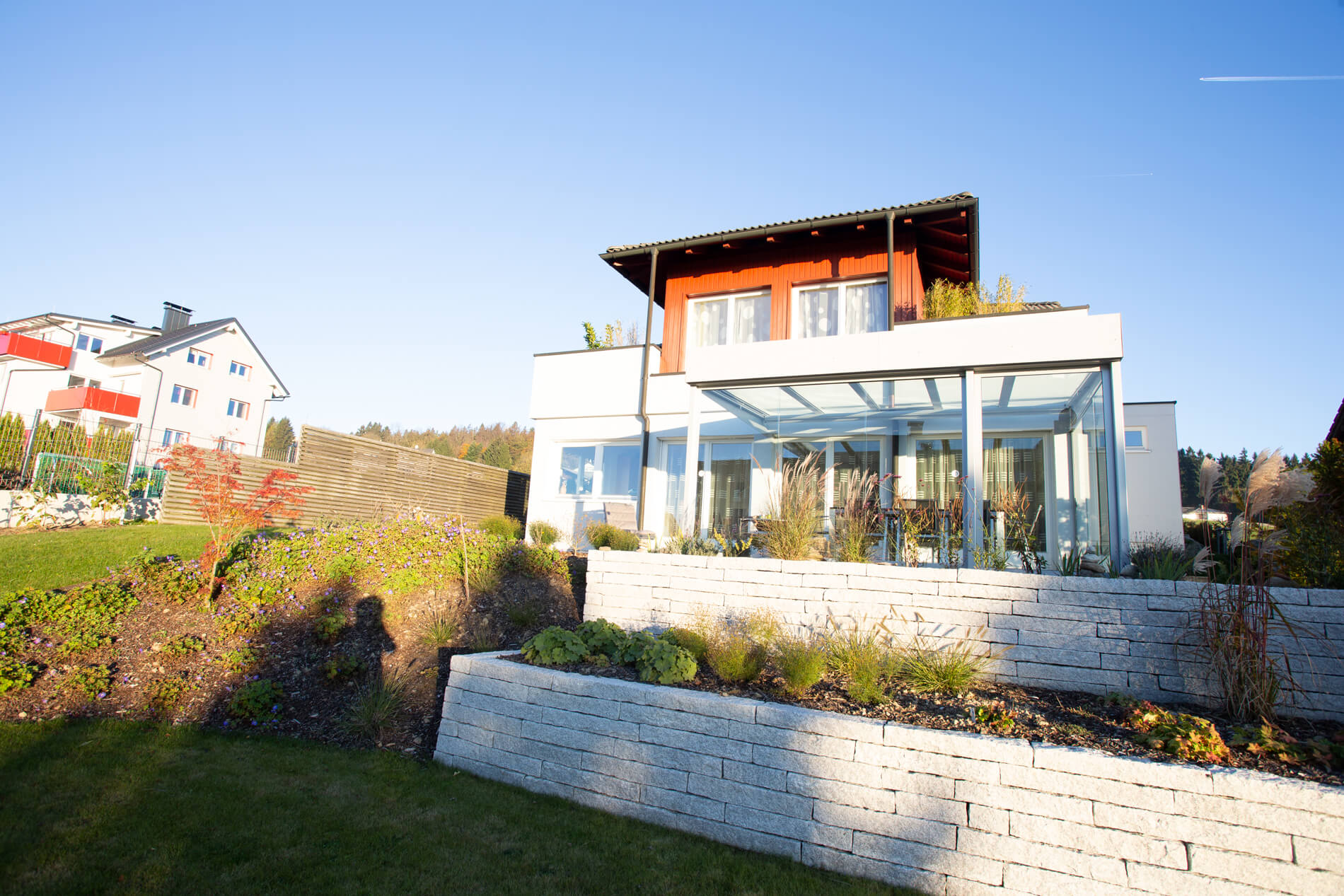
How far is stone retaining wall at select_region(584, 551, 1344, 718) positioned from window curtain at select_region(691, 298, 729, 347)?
21.4 ft

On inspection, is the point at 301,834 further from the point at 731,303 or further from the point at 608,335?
the point at 608,335

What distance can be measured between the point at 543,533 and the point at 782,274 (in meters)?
5.99

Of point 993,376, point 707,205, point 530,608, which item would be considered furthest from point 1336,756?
point 707,205

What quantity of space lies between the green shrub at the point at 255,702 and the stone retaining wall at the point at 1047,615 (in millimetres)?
3228

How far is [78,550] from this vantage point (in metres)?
8.06

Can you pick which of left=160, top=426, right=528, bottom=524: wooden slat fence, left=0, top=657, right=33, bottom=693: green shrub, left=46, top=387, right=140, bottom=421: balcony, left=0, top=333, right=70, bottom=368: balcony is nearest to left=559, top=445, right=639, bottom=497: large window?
left=160, top=426, right=528, bottom=524: wooden slat fence

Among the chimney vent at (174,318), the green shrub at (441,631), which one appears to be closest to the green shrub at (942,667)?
the green shrub at (441,631)

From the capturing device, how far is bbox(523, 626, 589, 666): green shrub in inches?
187

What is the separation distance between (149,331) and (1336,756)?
3747cm

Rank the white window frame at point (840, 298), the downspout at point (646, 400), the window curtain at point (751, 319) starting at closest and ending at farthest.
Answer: the white window frame at point (840, 298) → the downspout at point (646, 400) → the window curtain at point (751, 319)

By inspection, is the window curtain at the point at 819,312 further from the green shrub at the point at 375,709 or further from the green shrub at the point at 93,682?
the green shrub at the point at 93,682

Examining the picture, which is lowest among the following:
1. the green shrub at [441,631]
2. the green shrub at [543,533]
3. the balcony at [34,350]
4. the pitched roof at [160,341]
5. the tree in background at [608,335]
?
the green shrub at [441,631]

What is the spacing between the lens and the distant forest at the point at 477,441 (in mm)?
45938

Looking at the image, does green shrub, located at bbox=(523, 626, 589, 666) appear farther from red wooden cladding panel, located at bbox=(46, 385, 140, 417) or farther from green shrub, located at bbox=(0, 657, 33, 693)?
red wooden cladding panel, located at bbox=(46, 385, 140, 417)
